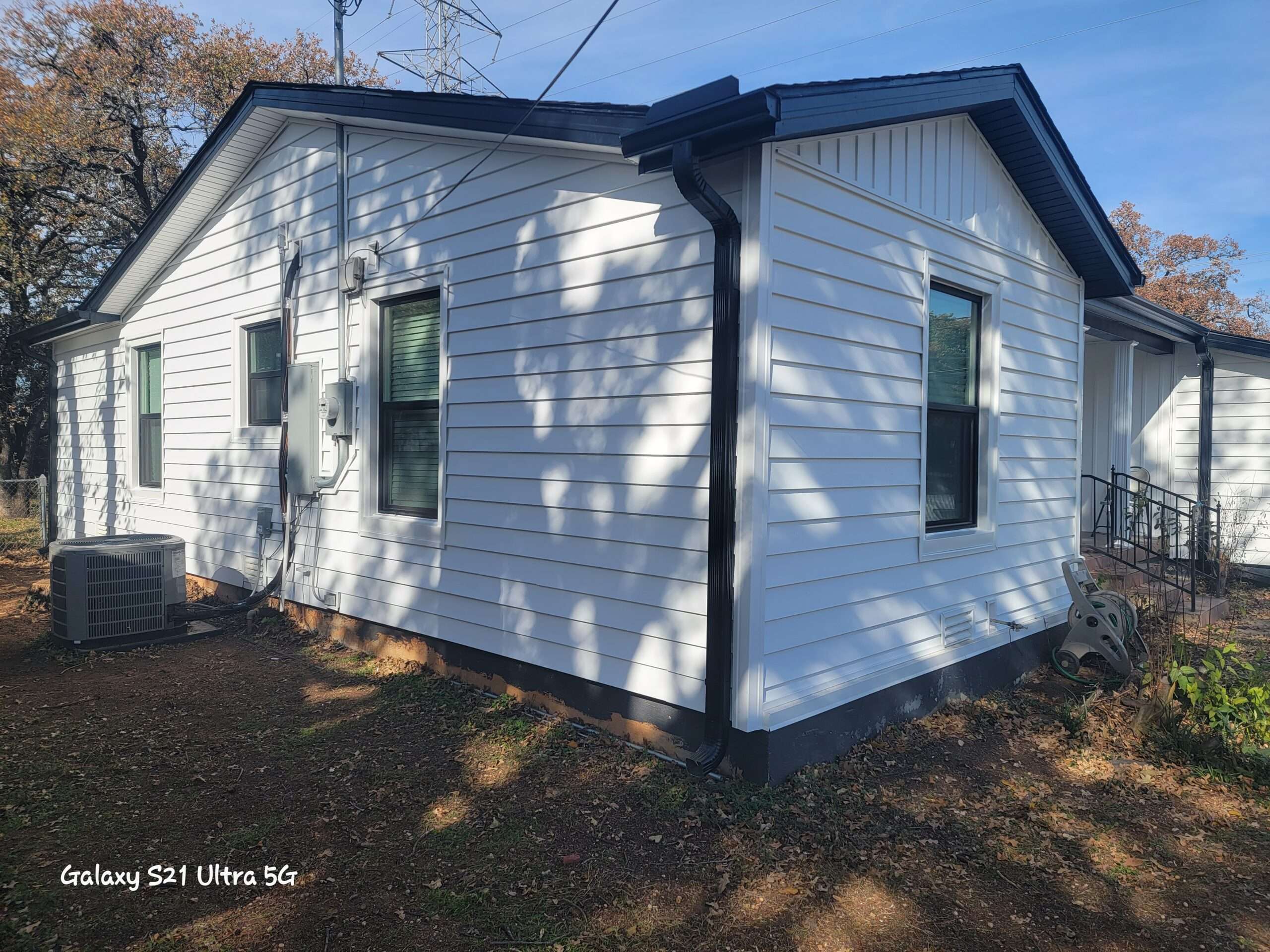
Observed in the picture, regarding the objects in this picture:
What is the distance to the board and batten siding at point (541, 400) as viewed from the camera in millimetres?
4109

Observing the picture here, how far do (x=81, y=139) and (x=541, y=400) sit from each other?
17246mm

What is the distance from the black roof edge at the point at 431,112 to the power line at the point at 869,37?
367 inches

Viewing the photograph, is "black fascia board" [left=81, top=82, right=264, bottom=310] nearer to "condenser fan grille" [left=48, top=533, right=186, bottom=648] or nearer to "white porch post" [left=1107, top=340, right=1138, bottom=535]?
"condenser fan grille" [left=48, top=533, right=186, bottom=648]

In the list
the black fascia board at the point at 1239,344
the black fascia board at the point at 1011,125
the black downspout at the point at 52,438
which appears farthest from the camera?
the black downspout at the point at 52,438

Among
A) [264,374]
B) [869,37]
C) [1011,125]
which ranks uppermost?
[869,37]

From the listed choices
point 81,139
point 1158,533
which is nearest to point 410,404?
point 1158,533

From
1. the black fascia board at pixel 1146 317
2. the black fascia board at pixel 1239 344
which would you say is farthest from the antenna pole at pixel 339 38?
the black fascia board at pixel 1239 344

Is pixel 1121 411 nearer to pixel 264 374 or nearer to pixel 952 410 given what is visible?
pixel 952 410

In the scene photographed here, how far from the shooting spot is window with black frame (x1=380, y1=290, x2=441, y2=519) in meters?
5.89

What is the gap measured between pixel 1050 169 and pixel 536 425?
14.3 ft

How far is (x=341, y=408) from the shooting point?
6.28m

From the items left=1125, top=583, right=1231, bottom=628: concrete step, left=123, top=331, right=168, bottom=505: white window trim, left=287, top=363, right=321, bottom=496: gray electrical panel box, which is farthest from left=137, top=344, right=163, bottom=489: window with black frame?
left=1125, top=583, right=1231, bottom=628: concrete step

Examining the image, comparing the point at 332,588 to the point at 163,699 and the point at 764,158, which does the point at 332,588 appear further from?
the point at 764,158

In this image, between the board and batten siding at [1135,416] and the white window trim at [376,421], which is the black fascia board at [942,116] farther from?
the board and batten siding at [1135,416]
